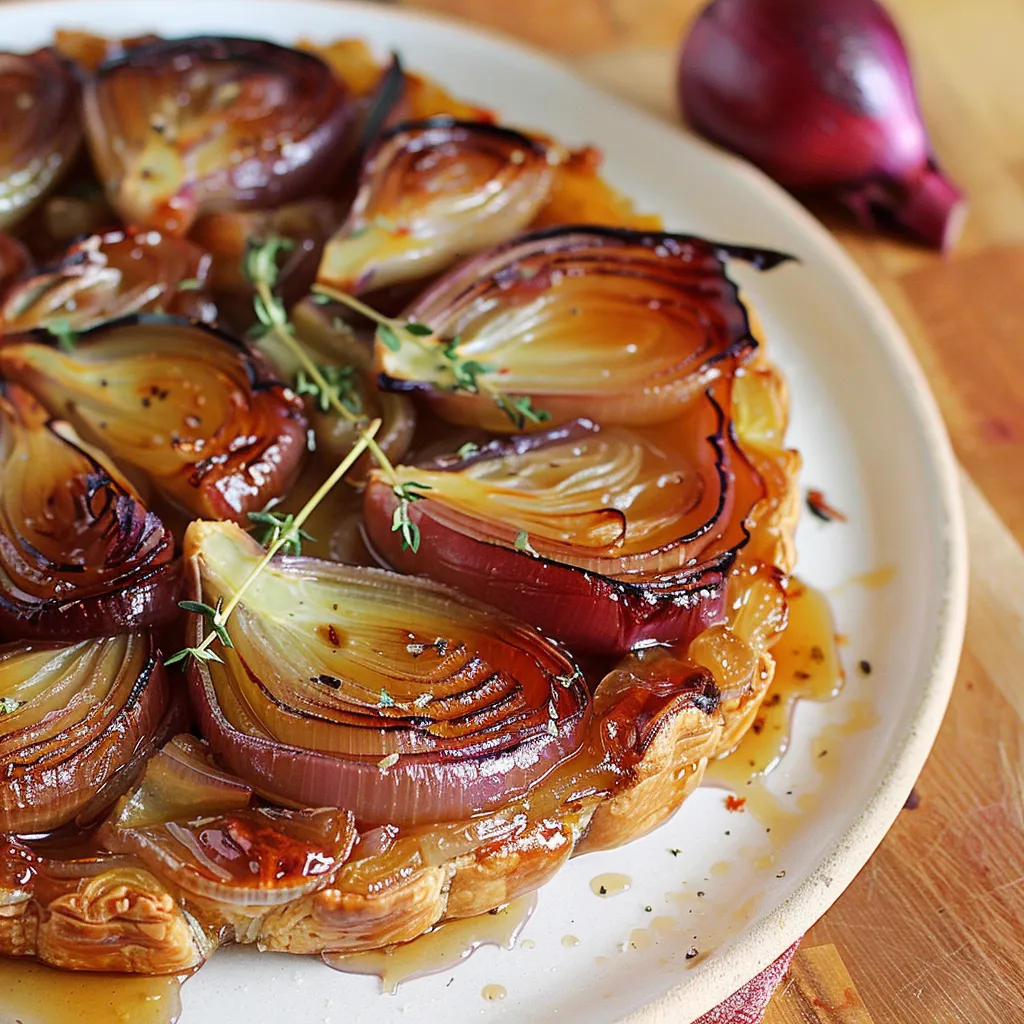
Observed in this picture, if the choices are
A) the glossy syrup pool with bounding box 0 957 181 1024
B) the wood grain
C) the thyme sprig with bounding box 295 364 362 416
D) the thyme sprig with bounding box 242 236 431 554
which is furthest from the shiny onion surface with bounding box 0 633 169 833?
the wood grain

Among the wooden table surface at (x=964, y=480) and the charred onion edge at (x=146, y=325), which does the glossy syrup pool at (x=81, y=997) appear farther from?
the charred onion edge at (x=146, y=325)

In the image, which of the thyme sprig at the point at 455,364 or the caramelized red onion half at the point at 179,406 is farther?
the thyme sprig at the point at 455,364

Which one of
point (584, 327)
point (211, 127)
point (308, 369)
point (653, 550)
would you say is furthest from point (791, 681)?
point (211, 127)

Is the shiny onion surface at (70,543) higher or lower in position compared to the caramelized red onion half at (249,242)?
lower

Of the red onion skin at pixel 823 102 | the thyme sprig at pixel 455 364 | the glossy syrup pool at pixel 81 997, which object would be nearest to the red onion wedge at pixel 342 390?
the thyme sprig at pixel 455 364

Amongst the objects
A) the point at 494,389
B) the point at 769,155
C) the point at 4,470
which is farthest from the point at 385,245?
the point at 769,155

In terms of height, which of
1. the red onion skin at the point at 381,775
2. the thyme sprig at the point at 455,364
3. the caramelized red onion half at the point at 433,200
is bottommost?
the red onion skin at the point at 381,775

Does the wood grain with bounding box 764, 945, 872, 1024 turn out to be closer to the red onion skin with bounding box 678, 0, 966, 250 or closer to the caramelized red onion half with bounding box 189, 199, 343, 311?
the caramelized red onion half with bounding box 189, 199, 343, 311
